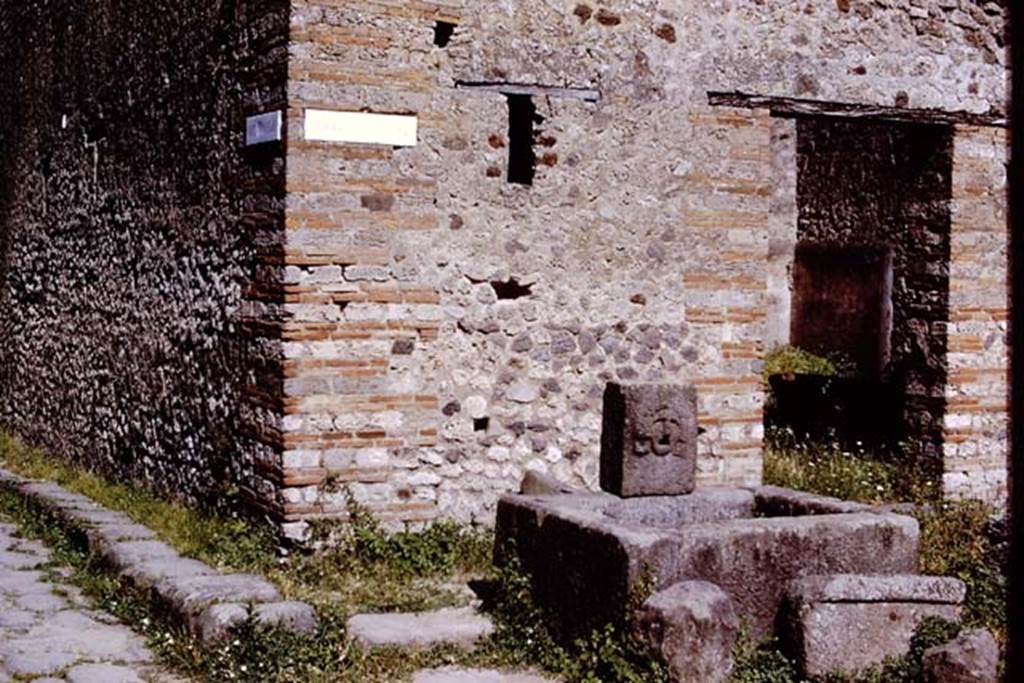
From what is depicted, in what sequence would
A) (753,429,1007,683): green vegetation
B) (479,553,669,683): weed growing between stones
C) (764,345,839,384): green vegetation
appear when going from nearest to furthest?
(479,553,669,683): weed growing between stones < (753,429,1007,683): green vegetation < (764,345,839,384): green vegetation

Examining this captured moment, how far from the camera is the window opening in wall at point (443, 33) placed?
7.99m

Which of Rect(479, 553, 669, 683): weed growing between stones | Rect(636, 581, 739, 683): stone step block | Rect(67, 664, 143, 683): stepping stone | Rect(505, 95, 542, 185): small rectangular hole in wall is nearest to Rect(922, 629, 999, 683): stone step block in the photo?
Rect(636, 581, 739, 683): stone step block

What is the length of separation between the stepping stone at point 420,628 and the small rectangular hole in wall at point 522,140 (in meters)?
2.94

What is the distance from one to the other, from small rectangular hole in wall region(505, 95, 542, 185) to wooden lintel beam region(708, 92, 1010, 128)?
4.17ft

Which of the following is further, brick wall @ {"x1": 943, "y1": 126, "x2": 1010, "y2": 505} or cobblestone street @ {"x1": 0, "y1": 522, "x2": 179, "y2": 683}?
brick wall @ {"x1": 943, "y1": 126, "x2": 1010, "y2": 505}

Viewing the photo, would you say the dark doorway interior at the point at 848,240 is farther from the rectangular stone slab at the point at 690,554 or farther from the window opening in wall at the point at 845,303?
the rectangular stone slab at the point at 690,554

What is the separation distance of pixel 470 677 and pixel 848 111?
209 inches

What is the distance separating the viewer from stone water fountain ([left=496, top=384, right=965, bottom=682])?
556 cm

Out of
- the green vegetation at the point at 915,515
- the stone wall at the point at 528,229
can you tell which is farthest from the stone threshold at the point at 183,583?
the green vegetation at the point at 915,515

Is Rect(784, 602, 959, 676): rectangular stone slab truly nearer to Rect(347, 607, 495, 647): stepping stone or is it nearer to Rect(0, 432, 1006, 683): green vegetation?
Rect(0, 432, 1006, 683): green vegetation

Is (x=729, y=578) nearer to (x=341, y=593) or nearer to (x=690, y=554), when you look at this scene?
(x=690, y=554)

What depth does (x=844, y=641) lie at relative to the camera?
5.78 m

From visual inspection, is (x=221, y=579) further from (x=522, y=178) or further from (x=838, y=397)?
(x=838, y=397)

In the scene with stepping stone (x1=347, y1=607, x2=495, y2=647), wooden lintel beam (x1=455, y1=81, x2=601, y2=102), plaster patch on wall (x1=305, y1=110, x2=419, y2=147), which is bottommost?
stepping stone (x1=347, y1=607, x2=495, y2=647)
